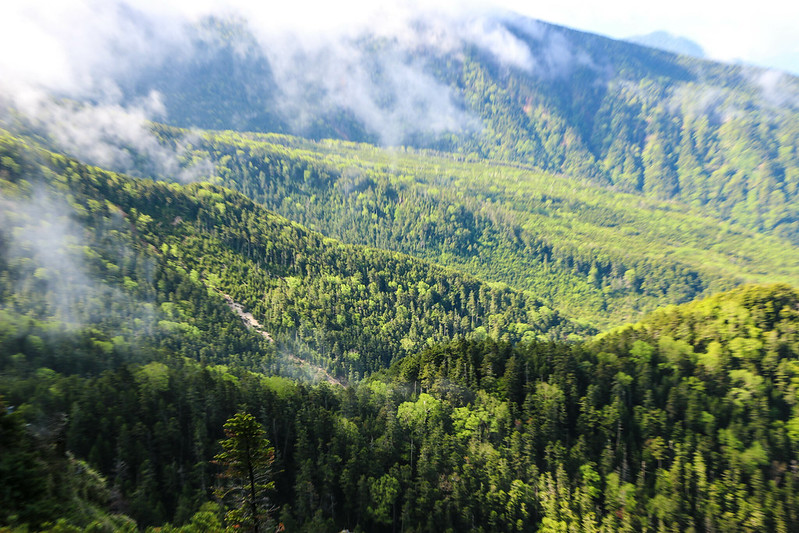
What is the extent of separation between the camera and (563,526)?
9231 cm

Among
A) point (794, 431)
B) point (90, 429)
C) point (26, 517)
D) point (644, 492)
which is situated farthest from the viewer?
point (794, 431)

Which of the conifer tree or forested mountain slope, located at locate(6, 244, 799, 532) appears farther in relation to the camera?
forested mountain slope, located at locate(6, 244, 799, 532)

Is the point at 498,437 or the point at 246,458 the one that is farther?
the point at 498,437

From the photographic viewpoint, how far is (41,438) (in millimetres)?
52375

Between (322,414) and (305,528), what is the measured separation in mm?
31183


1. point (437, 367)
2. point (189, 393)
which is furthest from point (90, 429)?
point (437, 367)

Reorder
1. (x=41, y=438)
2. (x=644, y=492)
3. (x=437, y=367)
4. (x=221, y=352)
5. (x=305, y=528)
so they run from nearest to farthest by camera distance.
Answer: (x=41, y=438), (x=305, y=528), (x=644, y=492), (x=437, y=367), (x=221, y=352)

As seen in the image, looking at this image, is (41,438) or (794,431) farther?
(794,431)

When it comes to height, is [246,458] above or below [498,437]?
below

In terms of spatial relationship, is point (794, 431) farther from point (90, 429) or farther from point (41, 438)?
point (90, 429)

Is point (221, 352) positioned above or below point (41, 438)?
above

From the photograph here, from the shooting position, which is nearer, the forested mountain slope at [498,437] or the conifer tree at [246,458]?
the conifer tree at [246,458]

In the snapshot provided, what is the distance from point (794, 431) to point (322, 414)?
123663 mm

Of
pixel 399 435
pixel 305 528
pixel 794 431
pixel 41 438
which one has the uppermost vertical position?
pixel 794 431
